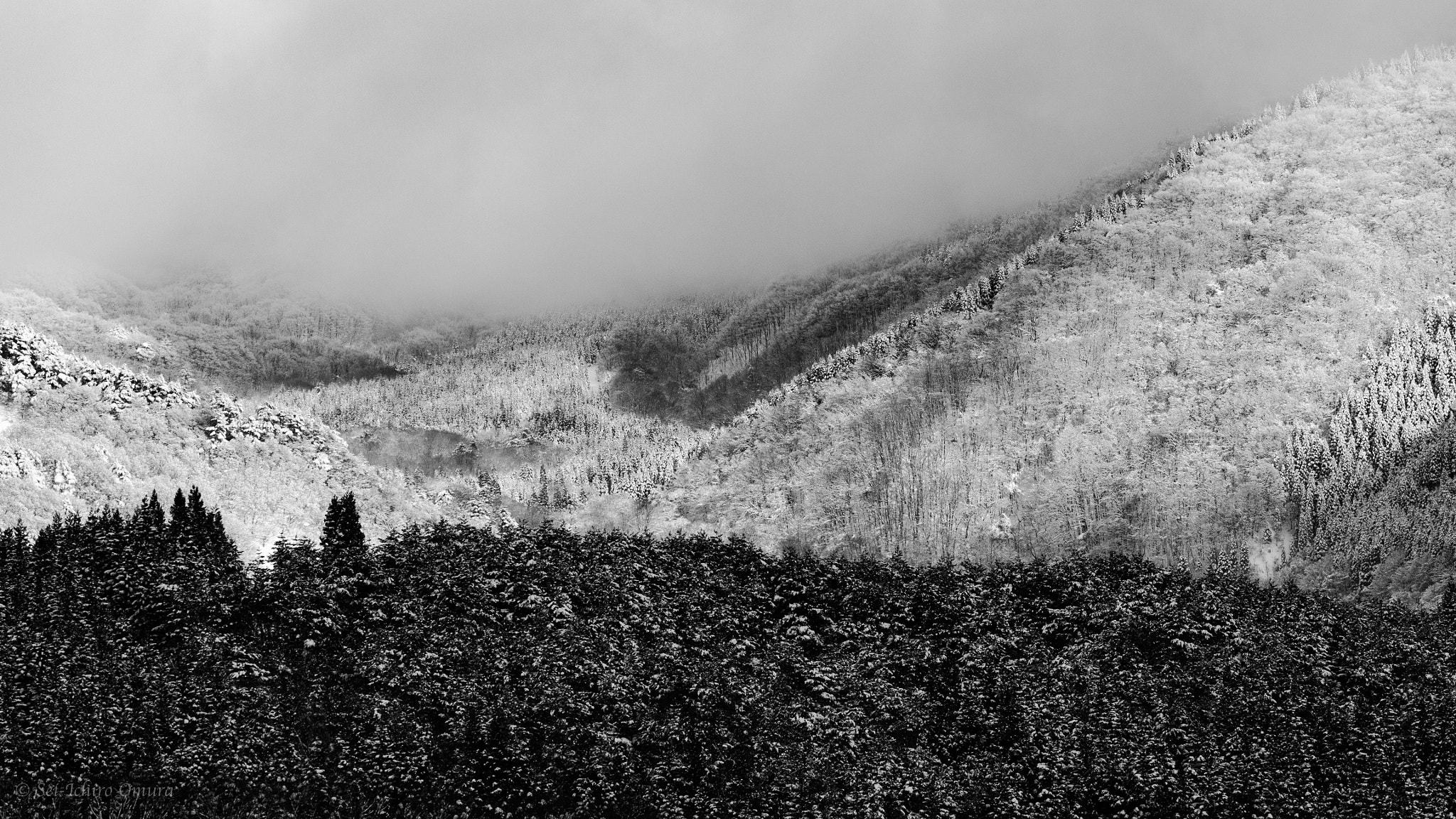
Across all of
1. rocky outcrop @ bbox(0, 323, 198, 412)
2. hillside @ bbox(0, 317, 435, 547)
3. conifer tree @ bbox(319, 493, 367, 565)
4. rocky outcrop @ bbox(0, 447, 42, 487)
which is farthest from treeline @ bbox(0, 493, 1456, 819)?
rocky outcrop @ bbox(0, 323, 198, 412)

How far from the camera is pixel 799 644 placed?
143 metres

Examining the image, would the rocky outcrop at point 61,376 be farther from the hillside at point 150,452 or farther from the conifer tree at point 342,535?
the conifer tree at point 342,535

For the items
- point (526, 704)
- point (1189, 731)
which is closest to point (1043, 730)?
point (1189, 731)

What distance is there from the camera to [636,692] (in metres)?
120

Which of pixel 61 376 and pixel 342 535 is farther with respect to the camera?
pixel 61 376

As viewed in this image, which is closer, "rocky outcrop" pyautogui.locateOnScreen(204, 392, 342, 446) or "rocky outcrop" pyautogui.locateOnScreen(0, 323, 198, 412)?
"rocky outcrop" pyautogui.locateOnScreen(0, 323, 198, 412)

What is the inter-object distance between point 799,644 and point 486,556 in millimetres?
31479

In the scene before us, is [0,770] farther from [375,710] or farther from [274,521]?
[274,521]

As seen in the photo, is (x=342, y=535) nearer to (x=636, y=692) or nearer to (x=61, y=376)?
(x=636, y=692)

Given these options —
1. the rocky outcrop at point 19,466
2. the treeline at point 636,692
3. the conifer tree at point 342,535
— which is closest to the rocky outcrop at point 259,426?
the rocky outcrop at point 19,466

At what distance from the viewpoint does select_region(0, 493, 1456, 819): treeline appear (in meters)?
104

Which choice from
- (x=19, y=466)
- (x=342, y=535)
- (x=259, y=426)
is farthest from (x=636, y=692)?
(x=259, y=426)

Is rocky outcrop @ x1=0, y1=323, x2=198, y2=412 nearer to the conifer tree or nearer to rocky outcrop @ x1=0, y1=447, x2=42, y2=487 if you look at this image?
rocky outcrop @ x1=0, y1=447, x2=42, y2=487

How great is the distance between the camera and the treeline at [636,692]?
104062 mm
